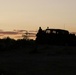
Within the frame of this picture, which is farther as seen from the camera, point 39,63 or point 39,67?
point 39,63

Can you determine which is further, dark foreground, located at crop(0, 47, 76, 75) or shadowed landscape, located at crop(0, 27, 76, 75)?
shadowed landscape, located at crop(0, 27, 76, 75)

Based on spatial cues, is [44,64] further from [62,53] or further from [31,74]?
[62,53]

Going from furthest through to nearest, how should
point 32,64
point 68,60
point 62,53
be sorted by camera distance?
point 62,53 < point 68,60 < point 32,64

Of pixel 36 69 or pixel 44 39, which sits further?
pixel 44 39

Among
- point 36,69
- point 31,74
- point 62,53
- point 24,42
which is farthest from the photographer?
point 24,42

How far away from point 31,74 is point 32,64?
310 cm

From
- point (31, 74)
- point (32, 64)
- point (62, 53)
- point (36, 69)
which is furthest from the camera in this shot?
point (62, 53)

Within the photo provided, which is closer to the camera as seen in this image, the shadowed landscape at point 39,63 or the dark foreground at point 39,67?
the dark foreground at point 39,67

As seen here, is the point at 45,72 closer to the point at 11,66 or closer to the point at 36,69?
the point at 36,69

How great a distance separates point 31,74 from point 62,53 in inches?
407

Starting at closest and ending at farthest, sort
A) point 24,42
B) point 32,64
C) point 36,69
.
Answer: point 36,69
point 32,64
point 24,42

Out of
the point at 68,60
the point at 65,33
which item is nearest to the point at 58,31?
the point at 65,33

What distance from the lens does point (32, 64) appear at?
2147 cm

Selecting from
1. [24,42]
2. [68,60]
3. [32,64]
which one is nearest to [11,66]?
[32,64]
